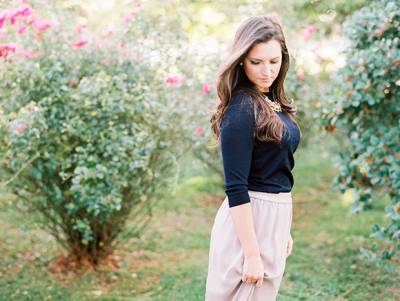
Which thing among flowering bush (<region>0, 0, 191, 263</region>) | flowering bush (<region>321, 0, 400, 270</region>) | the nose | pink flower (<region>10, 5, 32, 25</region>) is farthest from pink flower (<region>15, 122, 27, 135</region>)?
flowering bush (<region>321, 0, 400, 270</region>)

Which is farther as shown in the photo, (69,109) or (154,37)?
(154,37)

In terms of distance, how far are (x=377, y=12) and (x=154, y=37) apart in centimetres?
165

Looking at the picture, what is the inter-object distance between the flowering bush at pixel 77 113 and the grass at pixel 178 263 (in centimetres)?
51

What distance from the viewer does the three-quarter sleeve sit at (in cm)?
211

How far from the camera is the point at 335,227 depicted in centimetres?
617

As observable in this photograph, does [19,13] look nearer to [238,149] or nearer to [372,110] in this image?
[238,149]

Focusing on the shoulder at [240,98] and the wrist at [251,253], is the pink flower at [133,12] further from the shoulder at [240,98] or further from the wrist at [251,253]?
the wrist at [251,253]

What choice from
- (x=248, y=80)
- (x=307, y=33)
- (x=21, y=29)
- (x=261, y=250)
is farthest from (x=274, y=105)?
(x=307, y=33)

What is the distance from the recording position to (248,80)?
2.33 metres

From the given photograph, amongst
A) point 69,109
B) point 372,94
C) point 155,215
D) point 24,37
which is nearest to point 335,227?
point 155,215

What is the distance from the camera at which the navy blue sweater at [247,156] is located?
6.95ft

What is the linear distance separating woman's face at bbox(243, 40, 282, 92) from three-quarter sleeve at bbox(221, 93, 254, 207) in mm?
164

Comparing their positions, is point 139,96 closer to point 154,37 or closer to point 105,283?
point 154,37

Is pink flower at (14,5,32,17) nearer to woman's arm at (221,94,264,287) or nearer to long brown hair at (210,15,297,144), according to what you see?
long brown hair at (210,15,297,144)
